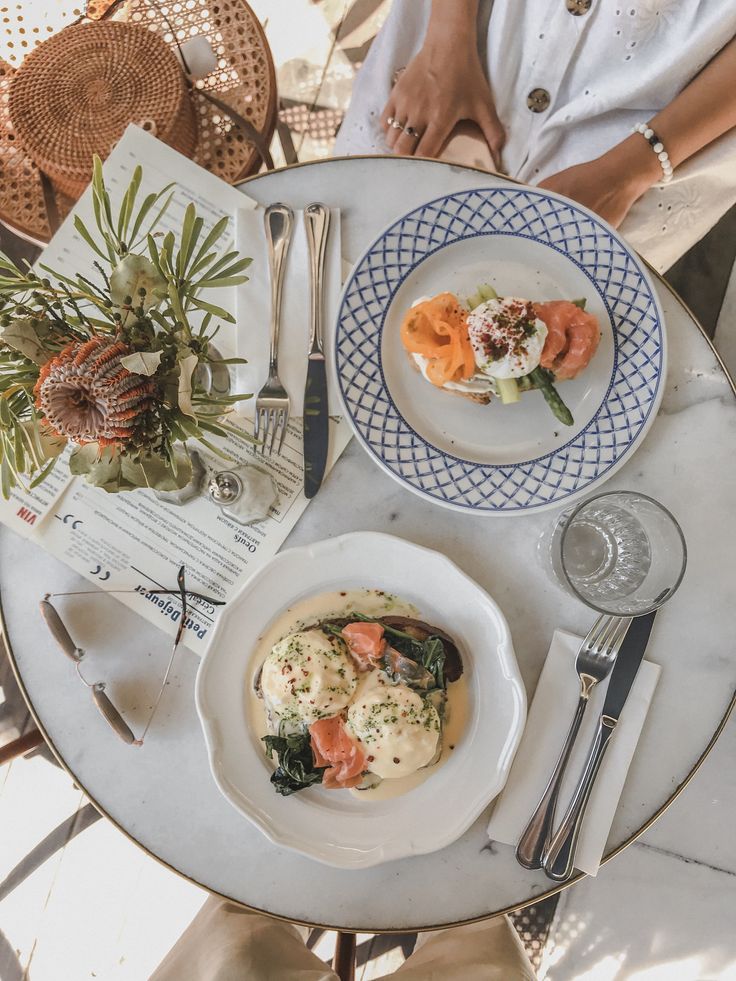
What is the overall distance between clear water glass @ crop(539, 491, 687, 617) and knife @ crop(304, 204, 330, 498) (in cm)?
38

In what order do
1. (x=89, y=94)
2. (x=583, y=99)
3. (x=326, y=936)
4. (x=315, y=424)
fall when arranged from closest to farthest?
(x=315, y=424), (x=583, y=99), (x=89, y=94), (x=326, y=936)

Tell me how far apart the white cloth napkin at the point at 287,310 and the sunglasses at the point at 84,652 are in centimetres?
31

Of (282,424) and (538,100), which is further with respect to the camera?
(538,100)

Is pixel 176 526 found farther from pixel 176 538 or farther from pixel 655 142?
pixel 655 142

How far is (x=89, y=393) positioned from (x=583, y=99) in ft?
3.52

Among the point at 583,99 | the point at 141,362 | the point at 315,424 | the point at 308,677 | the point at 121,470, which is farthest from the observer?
the point at 583,99

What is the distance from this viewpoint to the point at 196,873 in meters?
1.10

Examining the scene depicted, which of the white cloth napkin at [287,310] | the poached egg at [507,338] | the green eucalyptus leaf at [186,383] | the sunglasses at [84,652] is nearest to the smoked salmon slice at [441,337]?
the poached egg at [507,338]

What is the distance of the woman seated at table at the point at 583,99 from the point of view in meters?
1.22

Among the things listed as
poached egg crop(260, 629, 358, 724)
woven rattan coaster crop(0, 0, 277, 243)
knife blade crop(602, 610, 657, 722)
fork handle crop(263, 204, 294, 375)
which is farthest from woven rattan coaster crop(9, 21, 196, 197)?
knife blade crop(602, 610, 657, 722)

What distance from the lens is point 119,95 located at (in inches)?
53.8

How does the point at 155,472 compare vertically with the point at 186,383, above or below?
below

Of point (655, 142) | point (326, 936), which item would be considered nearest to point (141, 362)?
point (655, 142)

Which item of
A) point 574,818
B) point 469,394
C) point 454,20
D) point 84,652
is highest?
point 454,20
